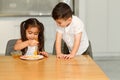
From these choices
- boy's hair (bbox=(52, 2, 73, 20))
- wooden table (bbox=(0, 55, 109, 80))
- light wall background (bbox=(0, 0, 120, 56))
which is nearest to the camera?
wooden table (bbox=(0, 55, 109, 80))

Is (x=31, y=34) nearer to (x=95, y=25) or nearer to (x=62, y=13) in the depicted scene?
(x=62, y=13)

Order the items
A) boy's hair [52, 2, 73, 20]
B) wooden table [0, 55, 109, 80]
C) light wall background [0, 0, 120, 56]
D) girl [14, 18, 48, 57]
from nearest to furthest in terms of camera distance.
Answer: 1. wooden table [0, 55, 109, 80]
2. boy's hair [52, 2, 73, 20]
3. girl [14, 18, 48, 57]
4. light wall background [0, 0, 120, 56]

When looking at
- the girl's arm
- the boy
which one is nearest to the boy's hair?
→ the boy

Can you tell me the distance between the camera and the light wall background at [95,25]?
3.91m

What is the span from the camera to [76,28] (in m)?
2.19

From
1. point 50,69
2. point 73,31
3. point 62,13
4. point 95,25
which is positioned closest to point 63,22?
point 62,13

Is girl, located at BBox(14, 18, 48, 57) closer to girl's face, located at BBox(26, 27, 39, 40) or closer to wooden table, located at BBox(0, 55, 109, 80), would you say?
girl's face, located at BBox(26, 27, 39, 40)

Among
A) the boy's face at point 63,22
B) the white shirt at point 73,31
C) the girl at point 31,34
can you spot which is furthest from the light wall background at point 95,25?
the boy's face at point 63,22

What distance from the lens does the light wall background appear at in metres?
3.91

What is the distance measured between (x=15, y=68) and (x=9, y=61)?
8.2 inches

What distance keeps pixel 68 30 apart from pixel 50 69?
0.69 meters

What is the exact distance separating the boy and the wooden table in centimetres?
16

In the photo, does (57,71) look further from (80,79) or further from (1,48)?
(1,48)

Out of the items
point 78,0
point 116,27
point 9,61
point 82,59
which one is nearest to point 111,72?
point 116,27
